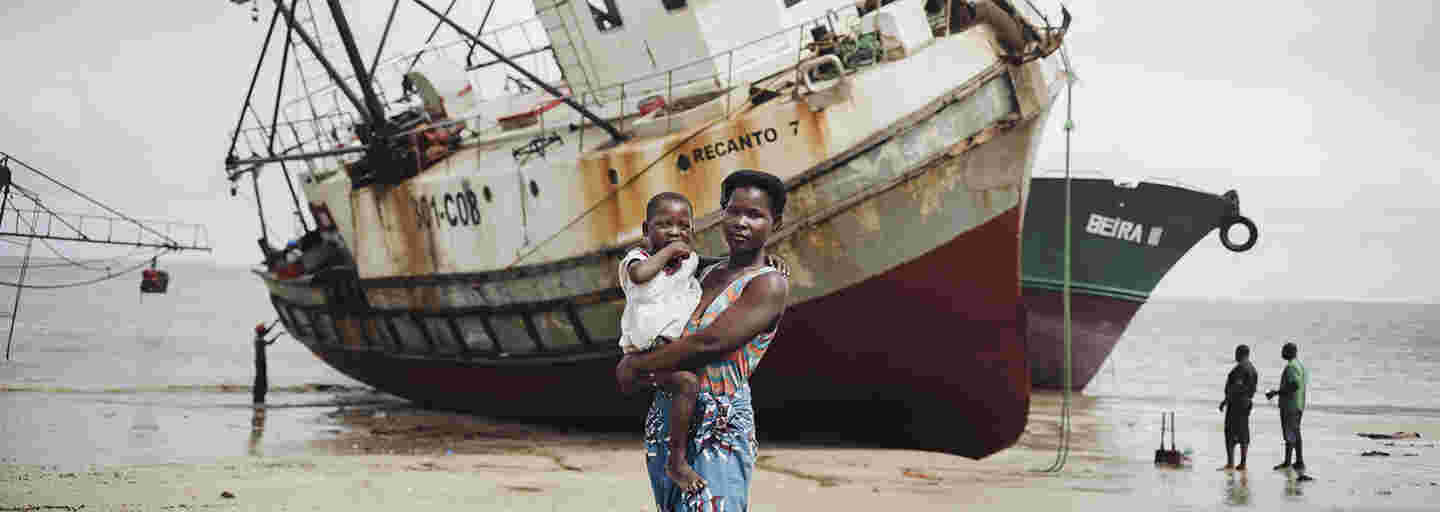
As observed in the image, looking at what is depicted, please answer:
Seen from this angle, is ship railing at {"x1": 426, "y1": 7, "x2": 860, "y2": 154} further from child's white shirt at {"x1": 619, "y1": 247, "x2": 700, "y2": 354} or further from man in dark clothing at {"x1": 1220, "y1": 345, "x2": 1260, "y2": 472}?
child's white shirt at {"x1": 619, "y1": 247, "x2": 700, "y2": 354}

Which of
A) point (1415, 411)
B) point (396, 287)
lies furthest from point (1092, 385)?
point (396, 287)

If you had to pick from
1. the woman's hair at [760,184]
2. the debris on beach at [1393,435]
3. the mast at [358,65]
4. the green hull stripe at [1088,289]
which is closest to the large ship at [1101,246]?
the green hull stripe at [1088,289]

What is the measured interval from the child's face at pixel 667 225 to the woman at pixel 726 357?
0.13m

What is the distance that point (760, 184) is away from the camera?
3.29m

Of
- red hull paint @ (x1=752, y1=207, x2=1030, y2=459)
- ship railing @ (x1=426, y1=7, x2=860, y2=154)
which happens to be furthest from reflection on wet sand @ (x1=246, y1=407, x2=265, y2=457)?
red hull paint @ (x1=752, y1=207, x2=1030, y2=459)

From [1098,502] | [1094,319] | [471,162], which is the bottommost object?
[1098,502]

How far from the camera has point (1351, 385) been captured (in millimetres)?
33188

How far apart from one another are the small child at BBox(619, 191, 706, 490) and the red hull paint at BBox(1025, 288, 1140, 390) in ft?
63.6

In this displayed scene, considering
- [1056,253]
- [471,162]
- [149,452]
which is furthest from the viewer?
[1056,253]

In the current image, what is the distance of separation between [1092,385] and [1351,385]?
8556mm

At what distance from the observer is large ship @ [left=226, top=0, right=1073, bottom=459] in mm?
11453

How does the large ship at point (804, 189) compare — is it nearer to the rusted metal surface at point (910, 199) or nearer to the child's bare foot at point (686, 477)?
the rusted metal surface at point (910, 199)

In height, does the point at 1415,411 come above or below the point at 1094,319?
below

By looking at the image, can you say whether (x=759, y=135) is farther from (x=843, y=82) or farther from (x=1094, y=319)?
(x=1094, y=319)
